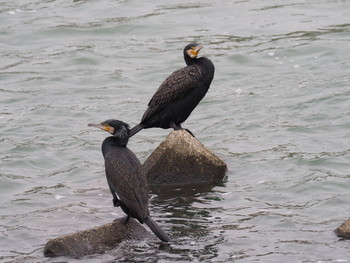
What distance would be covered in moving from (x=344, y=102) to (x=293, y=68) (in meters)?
2.03

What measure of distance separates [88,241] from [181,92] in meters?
3.01

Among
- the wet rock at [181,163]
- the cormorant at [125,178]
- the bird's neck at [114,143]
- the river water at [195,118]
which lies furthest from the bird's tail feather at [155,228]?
the wet rock at [181,163]

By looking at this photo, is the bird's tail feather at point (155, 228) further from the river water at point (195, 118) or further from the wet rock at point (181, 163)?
the wet rock at point (181, 163)

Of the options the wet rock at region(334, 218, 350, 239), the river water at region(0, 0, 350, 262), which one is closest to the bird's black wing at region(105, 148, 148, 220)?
the river water at region(0, 0, 350, 262)

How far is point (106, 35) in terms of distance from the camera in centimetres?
1858

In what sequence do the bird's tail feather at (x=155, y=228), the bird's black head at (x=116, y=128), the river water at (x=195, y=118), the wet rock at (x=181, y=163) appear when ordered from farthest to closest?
the wet rock at (x=181, y=163)
the river water at (x=195, y=118)
the bird's black head at (x=116, y=128)
the bird's tail feather at (x=155, y=228)

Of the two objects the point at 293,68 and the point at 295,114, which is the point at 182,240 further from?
the point at 293,68

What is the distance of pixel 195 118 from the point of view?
14.6 m

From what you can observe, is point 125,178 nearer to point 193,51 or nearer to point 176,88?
point 176,88

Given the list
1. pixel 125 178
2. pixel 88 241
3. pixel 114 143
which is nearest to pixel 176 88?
pixel 114 143

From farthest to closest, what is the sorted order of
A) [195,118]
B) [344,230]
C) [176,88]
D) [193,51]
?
[195,118]
[193,51]
[176,88]
[344,230]

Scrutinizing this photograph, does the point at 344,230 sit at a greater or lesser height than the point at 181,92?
lesser

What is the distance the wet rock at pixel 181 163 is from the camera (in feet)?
34.6

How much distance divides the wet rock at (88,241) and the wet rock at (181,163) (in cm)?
177
